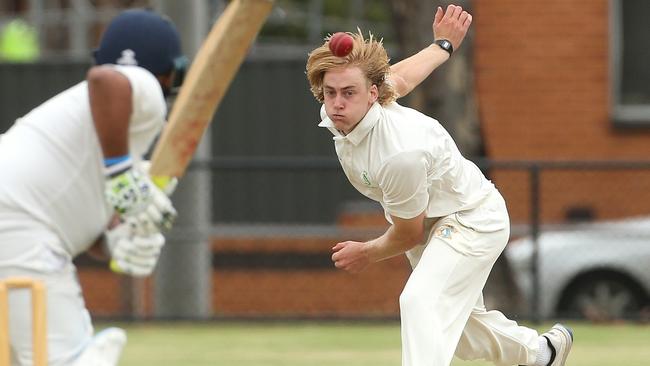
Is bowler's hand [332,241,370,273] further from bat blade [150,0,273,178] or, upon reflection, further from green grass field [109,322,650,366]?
green grass field [109,322,650,366]

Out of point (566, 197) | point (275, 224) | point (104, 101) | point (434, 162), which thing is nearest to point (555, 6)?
point (566, 197)

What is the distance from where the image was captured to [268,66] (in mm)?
15789

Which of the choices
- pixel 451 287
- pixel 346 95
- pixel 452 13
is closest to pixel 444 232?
pixel 451 287

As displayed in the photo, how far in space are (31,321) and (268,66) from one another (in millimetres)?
10563

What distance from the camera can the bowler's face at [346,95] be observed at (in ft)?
20.7

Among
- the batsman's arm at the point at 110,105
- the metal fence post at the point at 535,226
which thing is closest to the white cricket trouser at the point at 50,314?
the batsman's arm at the point at 110,105

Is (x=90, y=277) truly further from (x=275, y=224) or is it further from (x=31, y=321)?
(x=31, y=321)

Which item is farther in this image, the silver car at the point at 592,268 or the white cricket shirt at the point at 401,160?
the silver car at the point at 592,268

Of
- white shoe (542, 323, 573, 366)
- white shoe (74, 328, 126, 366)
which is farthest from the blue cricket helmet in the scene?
white shoe (542, 323, 573, 366)

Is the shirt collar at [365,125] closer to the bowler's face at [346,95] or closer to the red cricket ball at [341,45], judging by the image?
the bowler's face at [346,95]

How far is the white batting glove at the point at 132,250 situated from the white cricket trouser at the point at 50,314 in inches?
8.4

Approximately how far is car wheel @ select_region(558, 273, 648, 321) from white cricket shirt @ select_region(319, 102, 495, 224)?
7.12 m

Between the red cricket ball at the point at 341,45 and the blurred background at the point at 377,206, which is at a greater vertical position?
the red cricket ball at the point at 341,45

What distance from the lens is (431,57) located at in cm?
711
